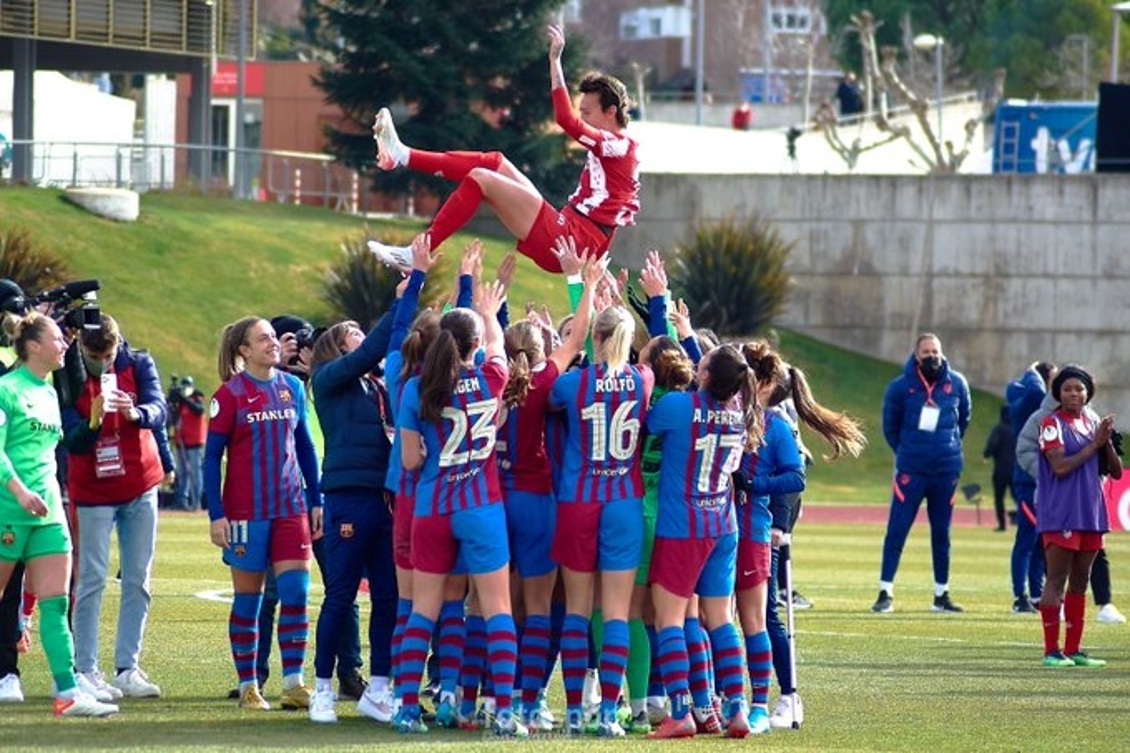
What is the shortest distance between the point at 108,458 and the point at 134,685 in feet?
4.01

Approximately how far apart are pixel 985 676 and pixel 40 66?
123 feet

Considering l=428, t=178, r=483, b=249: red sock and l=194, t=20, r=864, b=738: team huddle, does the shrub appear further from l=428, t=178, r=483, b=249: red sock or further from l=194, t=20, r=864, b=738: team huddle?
l=194, t=20, r=864, b=738: team huddle

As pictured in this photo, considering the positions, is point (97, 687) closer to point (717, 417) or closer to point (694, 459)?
point (694, 459)

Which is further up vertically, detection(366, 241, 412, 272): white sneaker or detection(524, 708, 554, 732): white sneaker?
detection(366, 241, 412, 272): white sneaker

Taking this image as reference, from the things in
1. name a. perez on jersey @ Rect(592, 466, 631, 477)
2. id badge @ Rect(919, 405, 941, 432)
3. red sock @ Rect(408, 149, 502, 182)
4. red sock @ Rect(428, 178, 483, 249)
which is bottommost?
id badge @ Rect(919, 405, 941, 432)

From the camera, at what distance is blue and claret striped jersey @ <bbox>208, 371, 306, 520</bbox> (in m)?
11.9

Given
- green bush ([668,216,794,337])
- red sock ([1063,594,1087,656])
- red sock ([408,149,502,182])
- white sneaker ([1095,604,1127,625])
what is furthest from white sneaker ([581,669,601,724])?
green bush ([668,216,794,337])

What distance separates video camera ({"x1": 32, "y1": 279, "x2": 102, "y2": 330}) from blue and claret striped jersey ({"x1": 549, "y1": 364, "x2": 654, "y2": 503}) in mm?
2682

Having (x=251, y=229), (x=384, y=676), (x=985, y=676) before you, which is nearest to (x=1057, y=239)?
(x=251, y=229)

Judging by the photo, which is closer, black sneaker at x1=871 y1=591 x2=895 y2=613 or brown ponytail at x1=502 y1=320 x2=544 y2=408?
brown ponytail at x1=502 y1=320 x2=544 y2=408

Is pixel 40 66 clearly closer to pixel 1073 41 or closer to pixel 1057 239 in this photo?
pixel 1057 239

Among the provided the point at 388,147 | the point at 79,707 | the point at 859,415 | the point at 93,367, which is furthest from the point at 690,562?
the point at 859,415

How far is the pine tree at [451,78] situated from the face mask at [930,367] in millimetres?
28047

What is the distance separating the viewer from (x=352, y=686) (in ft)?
42.7
